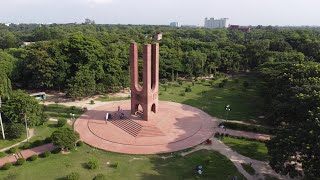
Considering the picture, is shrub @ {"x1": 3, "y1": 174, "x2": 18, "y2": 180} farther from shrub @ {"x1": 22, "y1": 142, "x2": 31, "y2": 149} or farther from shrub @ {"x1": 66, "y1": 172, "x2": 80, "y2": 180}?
shrub @ {"x1": 22, "y1": 142, "x2": 31, "y2": 149}

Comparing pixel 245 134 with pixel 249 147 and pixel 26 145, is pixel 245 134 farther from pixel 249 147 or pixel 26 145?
pixel 26 145

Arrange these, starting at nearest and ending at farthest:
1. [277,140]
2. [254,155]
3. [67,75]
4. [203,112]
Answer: [277,140], [254,155], [203,112], [67,75]

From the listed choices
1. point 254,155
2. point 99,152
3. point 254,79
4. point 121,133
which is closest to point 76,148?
point 99,152

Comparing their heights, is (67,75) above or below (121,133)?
above

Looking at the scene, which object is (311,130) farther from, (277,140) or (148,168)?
(148,168)

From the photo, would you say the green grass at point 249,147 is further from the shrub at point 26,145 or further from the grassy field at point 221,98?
the shrub at point 26,145

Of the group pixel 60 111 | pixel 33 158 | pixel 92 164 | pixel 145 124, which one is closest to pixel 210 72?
pixel 145 124

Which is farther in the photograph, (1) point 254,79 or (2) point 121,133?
(1) point 254,79
